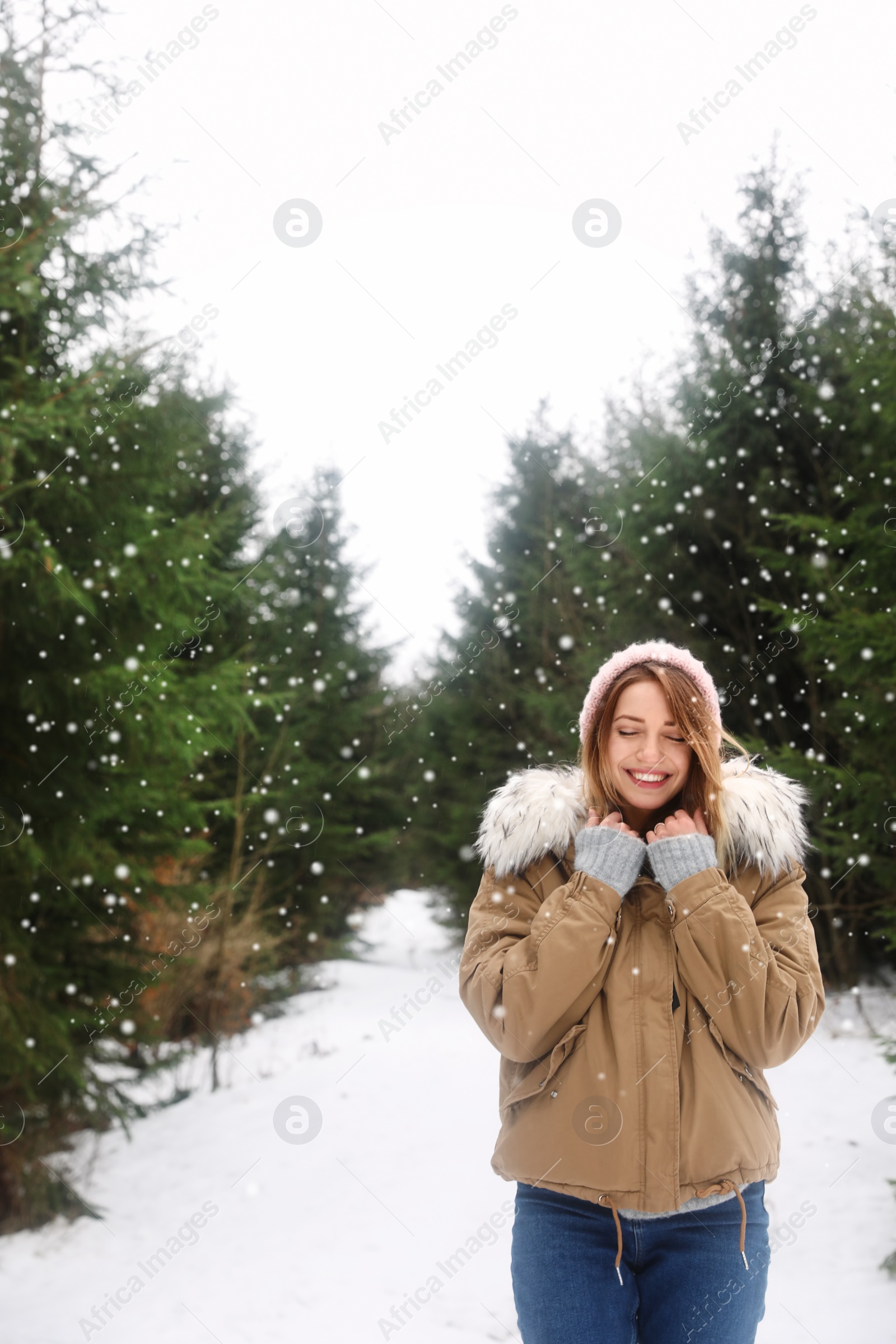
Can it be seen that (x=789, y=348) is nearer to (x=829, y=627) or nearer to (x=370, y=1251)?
(x=829, y=627)

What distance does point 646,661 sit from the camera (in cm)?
192

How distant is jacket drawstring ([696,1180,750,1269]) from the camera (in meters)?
1.55

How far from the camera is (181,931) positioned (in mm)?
7559

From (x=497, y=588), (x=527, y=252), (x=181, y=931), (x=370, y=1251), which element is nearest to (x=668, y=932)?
(x=370, y=1251)

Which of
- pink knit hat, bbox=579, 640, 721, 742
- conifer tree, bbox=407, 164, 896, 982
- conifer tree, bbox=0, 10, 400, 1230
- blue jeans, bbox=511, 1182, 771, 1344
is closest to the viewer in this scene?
blue jeans, bbox=511, 1182, 771, 1344

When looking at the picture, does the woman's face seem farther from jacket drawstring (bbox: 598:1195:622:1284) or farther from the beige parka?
jacket drawstring (bbox: 598:1195:622:1284)

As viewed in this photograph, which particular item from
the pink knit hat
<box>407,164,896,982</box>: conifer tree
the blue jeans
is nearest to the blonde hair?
the pink knit hat

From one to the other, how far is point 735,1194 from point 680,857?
0.62m

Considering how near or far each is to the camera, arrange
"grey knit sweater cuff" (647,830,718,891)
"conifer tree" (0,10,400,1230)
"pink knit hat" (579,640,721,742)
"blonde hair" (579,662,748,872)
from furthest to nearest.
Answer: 1. "conifer tree" (0,10,400,1230)
2. "pink knit hat" (579,640,721,742)
3. "blonde hair" (579,662,748,872)
4. "grey knit sweater cuff" (647,830,718,891)

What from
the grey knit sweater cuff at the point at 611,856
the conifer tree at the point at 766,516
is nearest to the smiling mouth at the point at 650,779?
the grey knit sweater cuff at the point at 611,856

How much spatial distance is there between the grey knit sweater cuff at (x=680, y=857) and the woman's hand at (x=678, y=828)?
2 cm

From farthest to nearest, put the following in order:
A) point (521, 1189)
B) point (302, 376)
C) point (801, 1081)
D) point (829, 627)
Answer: point (302, 376)
point (801, 1081)
point (829, 627)
point (521, 1189)

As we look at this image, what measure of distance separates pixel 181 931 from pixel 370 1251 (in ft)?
11.6

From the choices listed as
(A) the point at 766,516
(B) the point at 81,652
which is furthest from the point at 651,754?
(A) the point at 766,516
